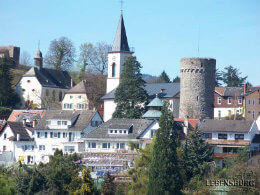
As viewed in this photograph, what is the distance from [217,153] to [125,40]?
29.7 metres

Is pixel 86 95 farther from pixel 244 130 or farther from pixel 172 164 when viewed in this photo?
pixel 172 164

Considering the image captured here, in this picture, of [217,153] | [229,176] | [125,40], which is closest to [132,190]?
[229,176]

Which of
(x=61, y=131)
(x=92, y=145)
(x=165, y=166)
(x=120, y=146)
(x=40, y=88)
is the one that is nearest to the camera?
(x=165, y=166)

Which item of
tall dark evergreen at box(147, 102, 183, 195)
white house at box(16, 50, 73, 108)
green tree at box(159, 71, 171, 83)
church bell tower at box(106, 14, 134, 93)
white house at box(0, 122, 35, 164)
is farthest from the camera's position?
green tree at box(159, 71, 171, 83)

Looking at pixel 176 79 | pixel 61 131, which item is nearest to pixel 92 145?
pixel 61 131

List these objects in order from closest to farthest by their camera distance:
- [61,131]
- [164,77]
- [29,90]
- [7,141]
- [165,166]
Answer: [165,166] < [61,131] < [7,141] < [29,90] < [164,77]

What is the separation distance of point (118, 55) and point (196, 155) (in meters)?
32.2

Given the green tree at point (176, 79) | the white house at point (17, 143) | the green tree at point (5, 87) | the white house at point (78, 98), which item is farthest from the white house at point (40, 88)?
the white house at point (17, 143)

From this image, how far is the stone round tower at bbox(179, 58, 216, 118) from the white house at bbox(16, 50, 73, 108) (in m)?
26.7

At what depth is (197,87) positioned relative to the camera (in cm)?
7806

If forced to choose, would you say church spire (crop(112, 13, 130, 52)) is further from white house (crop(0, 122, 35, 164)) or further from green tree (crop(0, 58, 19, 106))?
white house (crop(0, 122, 35, 164))

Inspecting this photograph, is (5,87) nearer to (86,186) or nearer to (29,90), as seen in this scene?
(29,90)

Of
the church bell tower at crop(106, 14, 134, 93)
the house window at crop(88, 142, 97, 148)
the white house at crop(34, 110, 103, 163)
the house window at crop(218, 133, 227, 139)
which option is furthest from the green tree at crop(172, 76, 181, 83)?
the house window at crop(218, 133, 227, 139)

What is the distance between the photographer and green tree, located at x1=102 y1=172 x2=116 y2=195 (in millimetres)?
54594
